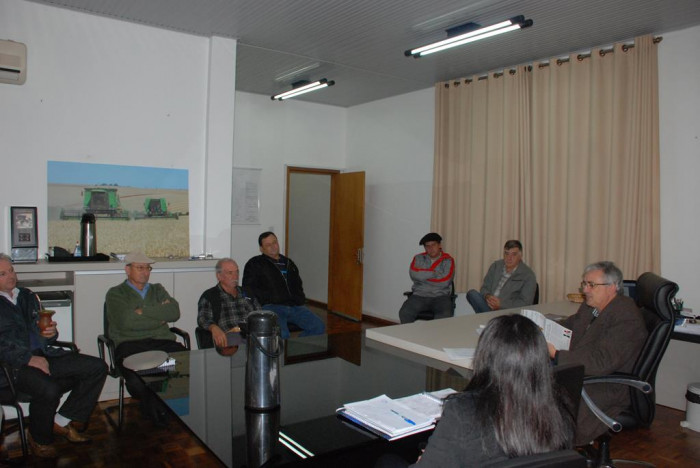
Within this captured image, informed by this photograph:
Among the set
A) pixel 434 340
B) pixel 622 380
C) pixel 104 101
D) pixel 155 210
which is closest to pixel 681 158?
pixel 622 380

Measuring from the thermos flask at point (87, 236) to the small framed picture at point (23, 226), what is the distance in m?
0.33

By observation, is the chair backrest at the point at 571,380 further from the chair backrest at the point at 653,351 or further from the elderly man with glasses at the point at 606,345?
the chair backrest at the point at 653,351

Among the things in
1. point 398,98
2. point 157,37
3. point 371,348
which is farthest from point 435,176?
point 371,348

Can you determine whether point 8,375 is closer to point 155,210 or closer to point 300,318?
point 155,210

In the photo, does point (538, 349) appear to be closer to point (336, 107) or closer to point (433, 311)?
point (433, 311)

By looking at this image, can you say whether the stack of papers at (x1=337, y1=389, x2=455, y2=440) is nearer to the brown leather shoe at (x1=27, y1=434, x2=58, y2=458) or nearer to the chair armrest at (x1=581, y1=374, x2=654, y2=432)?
the chair armrest at (x1=581, y1=374, x2=654, y2=432)

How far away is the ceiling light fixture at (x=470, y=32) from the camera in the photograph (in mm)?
4145

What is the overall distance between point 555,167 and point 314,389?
394 centimetres

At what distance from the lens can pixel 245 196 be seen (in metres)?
7.15

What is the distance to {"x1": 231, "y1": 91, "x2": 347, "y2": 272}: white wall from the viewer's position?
280 inches

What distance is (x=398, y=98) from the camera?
7105mm

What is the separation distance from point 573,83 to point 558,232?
140 centimetres

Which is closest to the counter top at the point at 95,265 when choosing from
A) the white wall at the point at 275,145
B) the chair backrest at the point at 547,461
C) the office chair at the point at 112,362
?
the office chair at the point at 112,362

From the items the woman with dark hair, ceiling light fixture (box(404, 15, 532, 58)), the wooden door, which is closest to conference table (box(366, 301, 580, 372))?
the woman with dark hair
